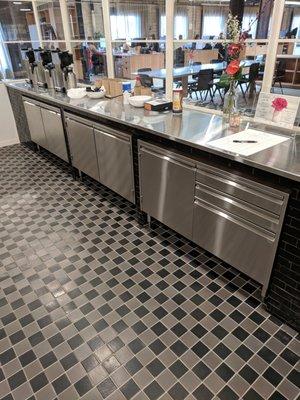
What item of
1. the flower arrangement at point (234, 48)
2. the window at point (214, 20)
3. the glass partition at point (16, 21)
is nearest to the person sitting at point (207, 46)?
the window at point (214, 20)

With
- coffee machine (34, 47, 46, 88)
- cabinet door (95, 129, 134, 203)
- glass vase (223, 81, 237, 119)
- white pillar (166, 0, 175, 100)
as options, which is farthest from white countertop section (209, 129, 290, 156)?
coffee machine (34, 47, 46, 88)

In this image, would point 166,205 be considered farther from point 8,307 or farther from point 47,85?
point 47,85

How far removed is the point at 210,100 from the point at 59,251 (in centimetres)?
181

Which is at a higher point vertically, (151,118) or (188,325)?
(151,118)

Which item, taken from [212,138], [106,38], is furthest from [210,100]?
[106,38]

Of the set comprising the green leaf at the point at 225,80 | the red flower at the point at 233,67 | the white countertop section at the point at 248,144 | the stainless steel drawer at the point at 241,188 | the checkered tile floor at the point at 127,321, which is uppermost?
the red flower at the point at 233,67

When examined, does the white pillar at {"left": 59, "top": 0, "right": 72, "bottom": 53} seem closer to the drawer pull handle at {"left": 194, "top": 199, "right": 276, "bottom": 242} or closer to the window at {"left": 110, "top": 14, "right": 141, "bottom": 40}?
the window at {"left": 110, "top": 14, "right": 141, "bottom": 40}

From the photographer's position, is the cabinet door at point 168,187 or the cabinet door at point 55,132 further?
the cabinet door at point 55,132

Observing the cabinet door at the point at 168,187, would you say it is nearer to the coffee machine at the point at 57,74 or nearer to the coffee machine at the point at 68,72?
the coffee machine at the point at 68,72

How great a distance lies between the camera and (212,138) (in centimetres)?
178

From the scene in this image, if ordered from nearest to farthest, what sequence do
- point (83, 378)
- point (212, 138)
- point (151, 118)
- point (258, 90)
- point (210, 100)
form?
point (83, 378)
point (212, 138)
point (258, 90)
point (151, 118)
point (210, 100)

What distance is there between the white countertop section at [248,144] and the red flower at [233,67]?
0.38 m

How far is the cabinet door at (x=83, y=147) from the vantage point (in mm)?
2723

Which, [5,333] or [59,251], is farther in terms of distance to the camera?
[59,251]
